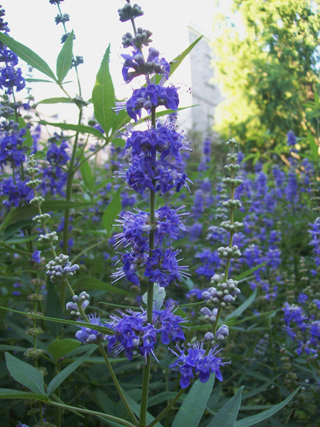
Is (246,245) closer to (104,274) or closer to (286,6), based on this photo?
(104,274)

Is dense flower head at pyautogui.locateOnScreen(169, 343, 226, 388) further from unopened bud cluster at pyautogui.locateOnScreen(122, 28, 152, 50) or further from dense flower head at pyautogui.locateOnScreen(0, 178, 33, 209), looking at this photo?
dense flower head at pyautogui.locateOnScreen(0, 178, 33, 209)

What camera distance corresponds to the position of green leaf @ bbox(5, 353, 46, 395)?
4.56ft

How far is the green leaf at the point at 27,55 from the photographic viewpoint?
6.53 ft

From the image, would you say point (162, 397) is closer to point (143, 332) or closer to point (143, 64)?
point (143, 332)

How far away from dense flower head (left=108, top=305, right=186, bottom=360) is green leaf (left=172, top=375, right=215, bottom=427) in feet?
1.00

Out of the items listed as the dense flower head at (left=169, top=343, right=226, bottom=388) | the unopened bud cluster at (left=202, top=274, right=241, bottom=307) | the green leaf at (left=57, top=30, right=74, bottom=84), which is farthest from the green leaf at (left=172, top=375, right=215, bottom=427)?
the green leaf at (left=57, top=30, right=74, bottom=84)

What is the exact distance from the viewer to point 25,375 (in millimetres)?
1423

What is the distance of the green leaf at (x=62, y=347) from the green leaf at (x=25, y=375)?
0.19 meters

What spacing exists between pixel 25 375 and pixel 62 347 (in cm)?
29

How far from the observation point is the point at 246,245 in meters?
4.10

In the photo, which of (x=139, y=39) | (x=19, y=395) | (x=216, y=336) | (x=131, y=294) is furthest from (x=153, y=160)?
(x=131, y=294)

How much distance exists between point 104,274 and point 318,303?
6.74ft

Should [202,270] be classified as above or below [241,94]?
below

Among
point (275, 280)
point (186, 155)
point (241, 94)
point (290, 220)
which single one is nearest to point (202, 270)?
point (275, 280)
